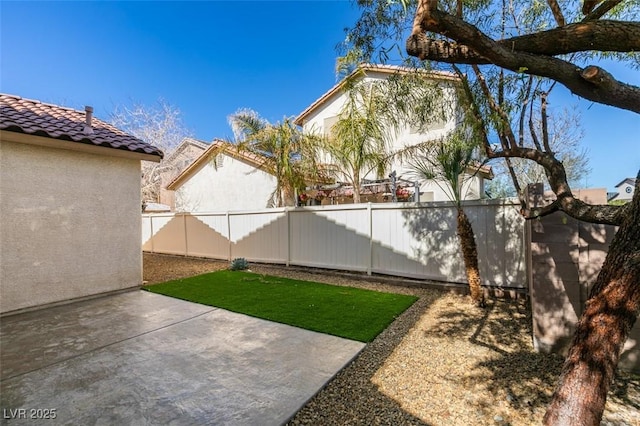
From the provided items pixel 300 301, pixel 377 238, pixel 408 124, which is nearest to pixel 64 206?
pixel 300 301

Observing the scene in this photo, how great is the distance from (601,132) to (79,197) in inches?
481

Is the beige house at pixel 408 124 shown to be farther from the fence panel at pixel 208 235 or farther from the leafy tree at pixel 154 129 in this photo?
the leafy tree at pixel 154 129

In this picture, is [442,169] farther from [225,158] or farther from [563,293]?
[225,158]

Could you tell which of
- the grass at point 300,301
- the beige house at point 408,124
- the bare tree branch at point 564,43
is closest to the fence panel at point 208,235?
the grass at point 300,301

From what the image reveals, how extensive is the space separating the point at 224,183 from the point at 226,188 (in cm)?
32

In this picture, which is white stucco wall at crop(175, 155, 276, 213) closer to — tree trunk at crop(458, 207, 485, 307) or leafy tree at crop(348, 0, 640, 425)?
tree trunk at crop(458, 207, 485, 307)

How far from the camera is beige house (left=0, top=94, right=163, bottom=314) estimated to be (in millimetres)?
5594

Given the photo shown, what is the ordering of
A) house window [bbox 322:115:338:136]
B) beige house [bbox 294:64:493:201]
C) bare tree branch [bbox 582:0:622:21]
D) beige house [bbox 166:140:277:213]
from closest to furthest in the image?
bare tree branch [bbox 582:0:622:21], beige house [bbox 294:64:493:201], beige house [bbox 166:140:277:213], house window [bbox 322:115:338:136]

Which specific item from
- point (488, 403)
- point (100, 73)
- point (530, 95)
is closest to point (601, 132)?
point (530, 95)

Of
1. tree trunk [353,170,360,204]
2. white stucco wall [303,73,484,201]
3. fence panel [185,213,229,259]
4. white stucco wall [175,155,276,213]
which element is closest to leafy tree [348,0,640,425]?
white stucco wall [303,73,484,201]

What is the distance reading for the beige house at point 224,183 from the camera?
13578 mm

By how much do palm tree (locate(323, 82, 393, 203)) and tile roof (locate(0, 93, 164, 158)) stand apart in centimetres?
533

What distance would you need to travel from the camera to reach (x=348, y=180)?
1086 cm

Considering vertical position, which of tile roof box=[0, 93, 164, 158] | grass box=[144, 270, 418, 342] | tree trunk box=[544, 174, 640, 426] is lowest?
grass box=[144, 270, 418, 342]
